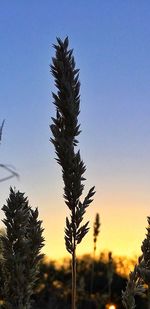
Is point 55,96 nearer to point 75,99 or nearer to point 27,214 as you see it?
point 75,99

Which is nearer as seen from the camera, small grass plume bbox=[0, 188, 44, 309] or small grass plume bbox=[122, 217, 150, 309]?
small grass plume bbox=[0, 188, 44, 309]

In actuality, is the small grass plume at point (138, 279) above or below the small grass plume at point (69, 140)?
below

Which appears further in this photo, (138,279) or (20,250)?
(138,279)

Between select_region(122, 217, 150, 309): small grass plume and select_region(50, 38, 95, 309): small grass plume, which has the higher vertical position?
select_region(50, 38, 95, 309): small grass plume

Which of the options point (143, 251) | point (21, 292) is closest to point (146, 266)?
point (143, 251)

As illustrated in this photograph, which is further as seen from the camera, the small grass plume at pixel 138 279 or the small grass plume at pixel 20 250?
the small grass plume at pixel 138 279
